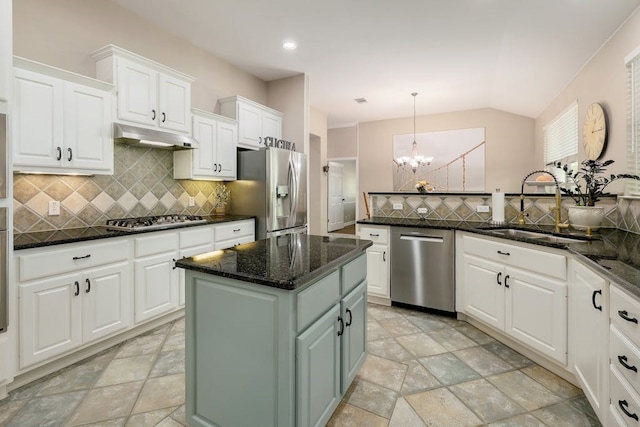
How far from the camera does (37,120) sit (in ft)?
7.09

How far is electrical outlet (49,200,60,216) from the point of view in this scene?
2.51 meters

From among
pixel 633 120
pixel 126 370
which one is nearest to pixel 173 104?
pixel 126 370

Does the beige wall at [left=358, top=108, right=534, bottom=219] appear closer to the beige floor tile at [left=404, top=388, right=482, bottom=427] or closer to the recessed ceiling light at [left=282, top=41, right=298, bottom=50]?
the recessed ceiling light at [left=282, top=41, right=298, bottom=50]

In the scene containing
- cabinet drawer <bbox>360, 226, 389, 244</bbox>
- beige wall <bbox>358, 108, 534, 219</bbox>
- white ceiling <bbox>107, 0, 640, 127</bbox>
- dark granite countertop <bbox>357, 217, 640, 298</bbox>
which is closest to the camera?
dark granite countertop <bbox>357, 217, 640, 298</bbox>

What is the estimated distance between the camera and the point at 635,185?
7.88ft

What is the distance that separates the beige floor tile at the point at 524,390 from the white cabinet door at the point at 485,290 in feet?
1.48

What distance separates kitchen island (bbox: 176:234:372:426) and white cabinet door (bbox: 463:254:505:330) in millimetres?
1498

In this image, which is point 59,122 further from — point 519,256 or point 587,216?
point 587,216

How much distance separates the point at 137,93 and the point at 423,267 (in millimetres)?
3102

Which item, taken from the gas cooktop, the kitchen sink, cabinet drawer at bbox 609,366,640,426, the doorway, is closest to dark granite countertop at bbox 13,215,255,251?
the gas cooktop

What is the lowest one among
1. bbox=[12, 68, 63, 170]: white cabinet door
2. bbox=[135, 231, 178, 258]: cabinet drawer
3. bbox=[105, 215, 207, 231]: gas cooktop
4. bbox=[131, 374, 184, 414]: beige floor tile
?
bbox=[131, 374, 184, 414]: beige floor tile

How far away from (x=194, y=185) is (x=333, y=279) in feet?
9.26

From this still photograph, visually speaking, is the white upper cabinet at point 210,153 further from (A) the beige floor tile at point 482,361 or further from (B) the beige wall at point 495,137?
(B) the beige wall at point 495,137

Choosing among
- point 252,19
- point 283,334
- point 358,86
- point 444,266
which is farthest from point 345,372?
point 358,86
